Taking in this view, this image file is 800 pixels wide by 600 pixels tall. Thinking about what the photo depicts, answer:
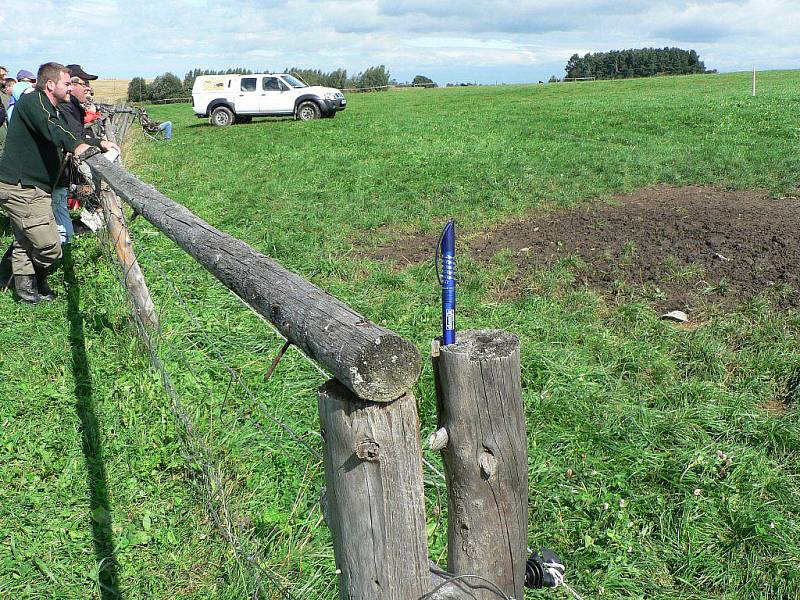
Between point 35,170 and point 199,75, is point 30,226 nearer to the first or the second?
point 35,170

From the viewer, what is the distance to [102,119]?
43.7 feet

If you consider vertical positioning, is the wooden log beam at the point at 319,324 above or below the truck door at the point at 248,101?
below

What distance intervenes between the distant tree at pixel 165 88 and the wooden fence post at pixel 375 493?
53.8 metres

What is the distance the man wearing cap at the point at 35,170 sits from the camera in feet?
18.8

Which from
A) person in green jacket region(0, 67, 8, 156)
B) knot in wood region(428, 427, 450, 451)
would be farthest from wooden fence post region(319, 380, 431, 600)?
person in green jacket region(0, 67, 8, 156)

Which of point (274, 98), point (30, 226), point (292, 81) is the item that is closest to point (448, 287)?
point (30, 226)

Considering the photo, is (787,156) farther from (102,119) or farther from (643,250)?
(102,119)

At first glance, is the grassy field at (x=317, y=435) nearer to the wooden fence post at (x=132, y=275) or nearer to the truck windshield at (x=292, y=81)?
the wooden fence post at (x=132, y=275)

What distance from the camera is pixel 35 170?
238 inches

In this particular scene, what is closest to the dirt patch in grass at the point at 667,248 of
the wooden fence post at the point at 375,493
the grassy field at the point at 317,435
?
the grassy field at the point at 317,435

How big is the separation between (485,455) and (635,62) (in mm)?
86700

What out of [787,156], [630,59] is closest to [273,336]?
[787,156]

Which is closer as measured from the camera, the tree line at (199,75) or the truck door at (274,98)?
the truck door at (274,98)

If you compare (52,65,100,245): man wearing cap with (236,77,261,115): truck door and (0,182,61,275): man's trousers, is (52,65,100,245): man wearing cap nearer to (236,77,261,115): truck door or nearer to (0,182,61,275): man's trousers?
(0,182,61,275): man's trousers
